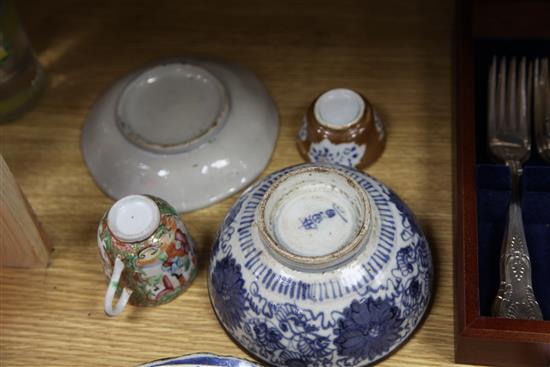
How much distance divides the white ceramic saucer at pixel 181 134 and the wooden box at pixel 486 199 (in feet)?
0.81

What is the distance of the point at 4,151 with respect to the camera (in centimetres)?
114

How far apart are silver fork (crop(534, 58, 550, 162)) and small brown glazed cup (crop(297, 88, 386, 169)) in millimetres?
188

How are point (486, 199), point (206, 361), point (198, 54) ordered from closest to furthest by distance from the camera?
point (206, 361) < point (486, 199) < point (198, 54)

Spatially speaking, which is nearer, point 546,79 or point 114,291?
point 114,291

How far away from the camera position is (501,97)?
3.44 ft

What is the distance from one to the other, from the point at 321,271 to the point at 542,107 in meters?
0.39

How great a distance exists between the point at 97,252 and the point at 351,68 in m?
0.41

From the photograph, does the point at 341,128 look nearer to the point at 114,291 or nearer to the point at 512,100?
the point at 512,100

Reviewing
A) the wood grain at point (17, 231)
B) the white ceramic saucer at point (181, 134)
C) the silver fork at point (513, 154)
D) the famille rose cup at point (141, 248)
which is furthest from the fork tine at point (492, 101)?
the wood grain at point (17, 231)

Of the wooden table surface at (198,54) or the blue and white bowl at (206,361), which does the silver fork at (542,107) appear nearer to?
the wooden table surface at (198,54)

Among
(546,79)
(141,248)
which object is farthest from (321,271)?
(546,79)

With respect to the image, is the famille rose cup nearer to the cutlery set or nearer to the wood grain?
the wood grain

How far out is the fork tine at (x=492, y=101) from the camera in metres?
1.03

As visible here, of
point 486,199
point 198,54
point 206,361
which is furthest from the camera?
point 198,54
